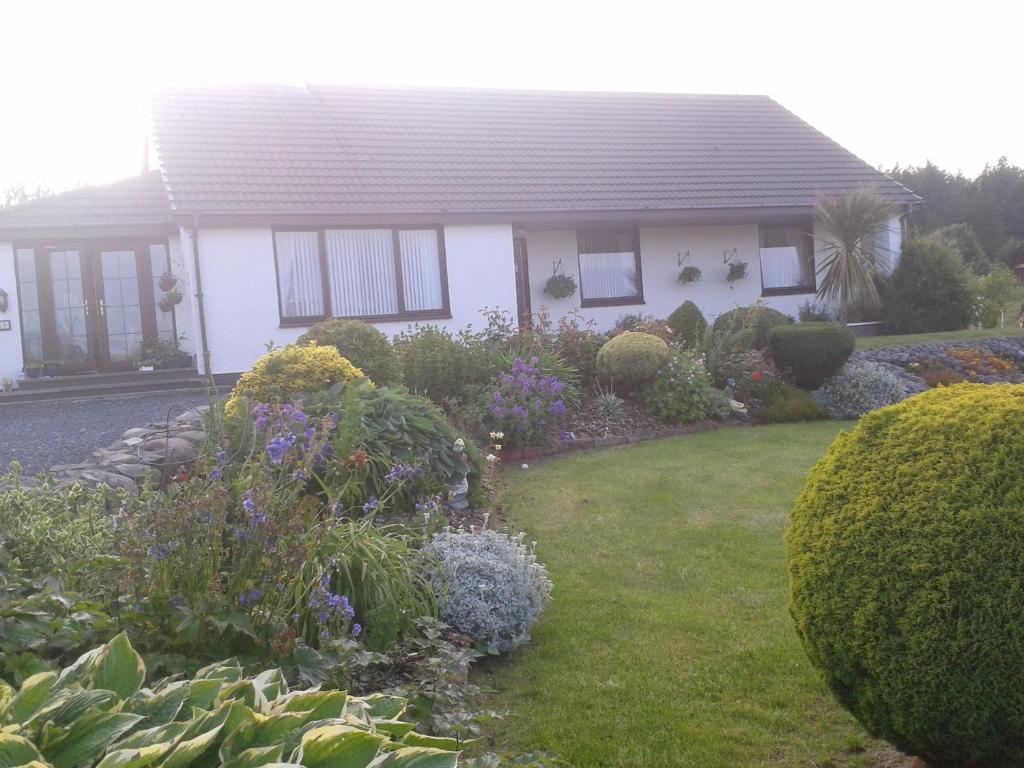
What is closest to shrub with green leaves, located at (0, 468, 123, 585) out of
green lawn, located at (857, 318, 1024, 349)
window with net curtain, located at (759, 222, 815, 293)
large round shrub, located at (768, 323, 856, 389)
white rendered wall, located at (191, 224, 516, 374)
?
large round shrub, located at (768, 323, 856, 389)

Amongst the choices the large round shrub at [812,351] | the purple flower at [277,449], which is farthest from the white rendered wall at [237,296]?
the purple flower at [277,449]

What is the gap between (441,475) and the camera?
22.6ft

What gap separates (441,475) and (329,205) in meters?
9.64

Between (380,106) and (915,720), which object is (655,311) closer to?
(380,106)

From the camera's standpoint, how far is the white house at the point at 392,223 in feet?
49.5

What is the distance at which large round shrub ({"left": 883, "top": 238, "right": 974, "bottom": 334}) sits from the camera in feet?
60.5

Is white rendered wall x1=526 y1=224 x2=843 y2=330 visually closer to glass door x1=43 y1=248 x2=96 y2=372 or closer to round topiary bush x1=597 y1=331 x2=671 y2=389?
round topiary bush x1=597 y1=331 x2=671 y2=389

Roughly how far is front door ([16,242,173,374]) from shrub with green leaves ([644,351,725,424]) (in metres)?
8.65

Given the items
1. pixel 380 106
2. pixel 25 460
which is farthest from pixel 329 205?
pixel 25 460

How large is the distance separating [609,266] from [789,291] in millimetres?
3914

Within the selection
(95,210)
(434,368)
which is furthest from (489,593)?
(95,210)

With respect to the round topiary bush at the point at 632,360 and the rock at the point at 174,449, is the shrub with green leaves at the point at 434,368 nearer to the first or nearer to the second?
the round topiary bush at the point at 632,360

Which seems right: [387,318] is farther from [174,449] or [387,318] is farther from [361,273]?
[174,449]

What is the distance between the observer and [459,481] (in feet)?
23.3
